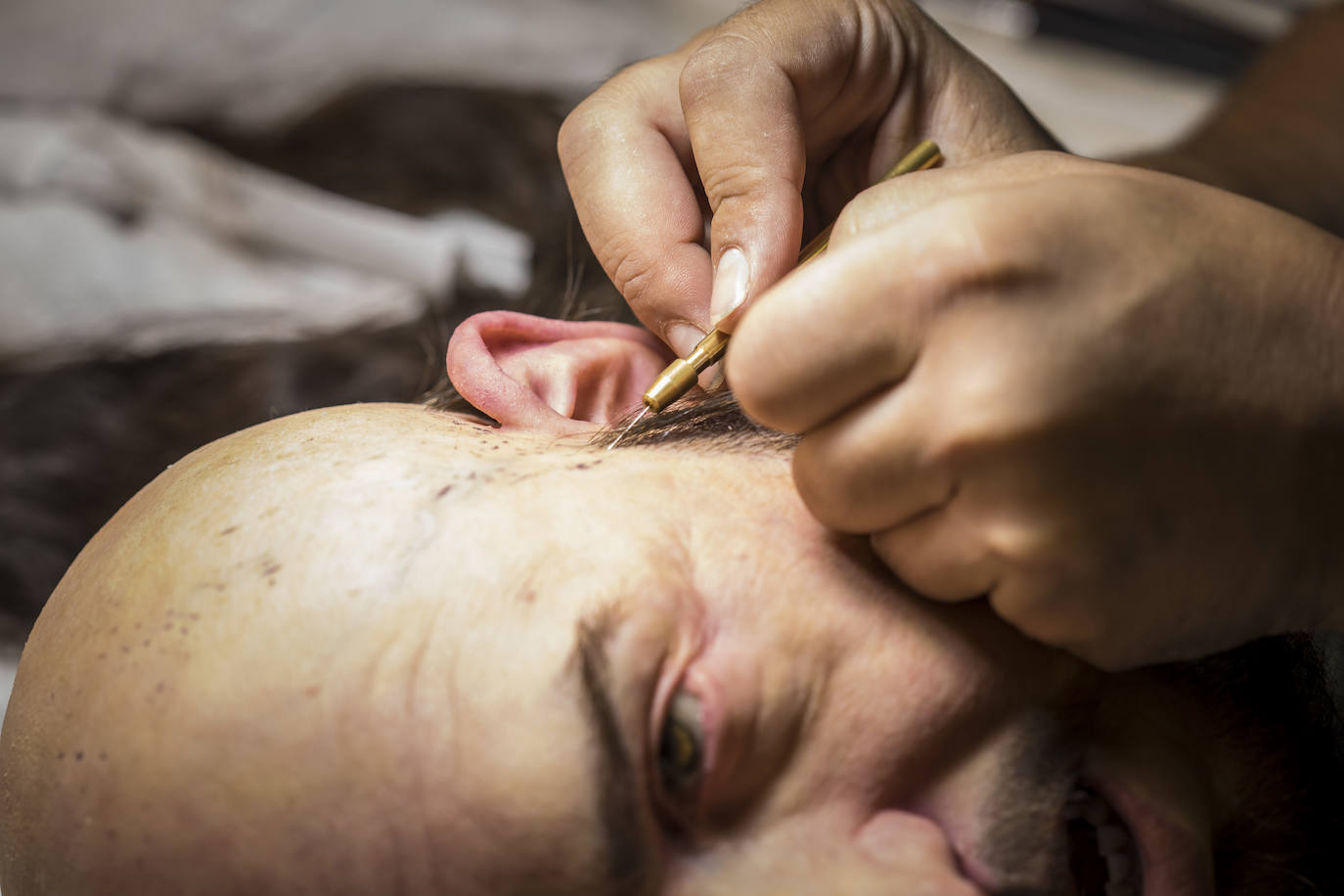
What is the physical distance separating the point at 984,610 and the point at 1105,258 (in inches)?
12.0

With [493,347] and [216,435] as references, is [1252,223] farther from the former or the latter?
[216,435]

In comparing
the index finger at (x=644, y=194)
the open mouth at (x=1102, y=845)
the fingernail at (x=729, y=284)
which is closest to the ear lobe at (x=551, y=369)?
the index finger at (x=644, y=194)

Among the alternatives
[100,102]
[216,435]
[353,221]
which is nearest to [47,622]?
[216,435]

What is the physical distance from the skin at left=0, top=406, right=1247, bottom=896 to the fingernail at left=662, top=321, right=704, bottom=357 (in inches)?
7.2

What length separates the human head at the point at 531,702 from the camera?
27.8 inches

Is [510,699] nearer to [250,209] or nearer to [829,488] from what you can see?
[829,488]

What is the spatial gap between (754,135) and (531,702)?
605mm

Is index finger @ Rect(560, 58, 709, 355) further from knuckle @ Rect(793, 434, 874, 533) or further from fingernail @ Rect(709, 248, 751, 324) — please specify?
knuckle @ Rect(793, 434, 874, 533)

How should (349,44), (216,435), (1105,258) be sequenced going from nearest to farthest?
(1105,258) → (216,435) → (349,44)

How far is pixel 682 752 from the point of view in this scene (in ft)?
2.47

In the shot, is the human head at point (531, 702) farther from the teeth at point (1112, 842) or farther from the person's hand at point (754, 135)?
the person's hand at point (754, 135)

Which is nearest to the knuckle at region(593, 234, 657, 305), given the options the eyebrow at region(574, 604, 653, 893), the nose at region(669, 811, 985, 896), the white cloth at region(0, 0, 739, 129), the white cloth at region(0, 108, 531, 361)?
the eyebrow at region(574, 604, 653, 893)

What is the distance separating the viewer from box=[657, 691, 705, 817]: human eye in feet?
2.44

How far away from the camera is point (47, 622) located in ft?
2.81
